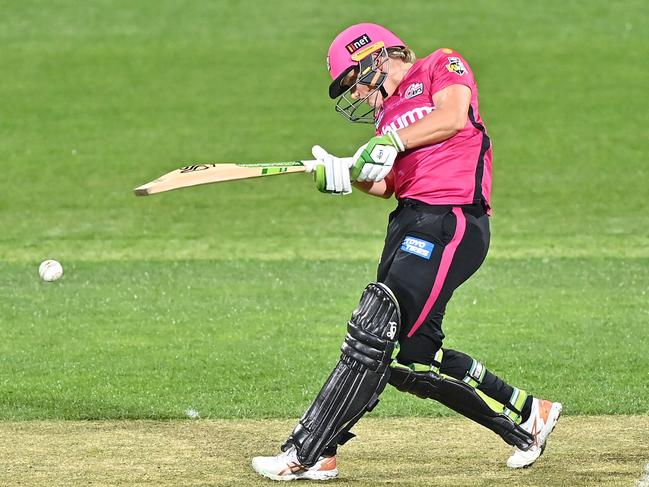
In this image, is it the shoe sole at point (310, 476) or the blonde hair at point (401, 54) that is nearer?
the shoe sole at point (310, 476)

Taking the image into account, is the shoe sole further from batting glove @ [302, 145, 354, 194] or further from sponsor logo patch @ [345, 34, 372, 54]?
sponsor logo patch @ [345, 34, 372, 54]

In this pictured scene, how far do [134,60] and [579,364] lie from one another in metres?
15.6

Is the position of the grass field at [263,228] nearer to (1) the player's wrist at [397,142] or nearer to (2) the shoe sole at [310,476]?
(2) the shoe sole at [310,476]

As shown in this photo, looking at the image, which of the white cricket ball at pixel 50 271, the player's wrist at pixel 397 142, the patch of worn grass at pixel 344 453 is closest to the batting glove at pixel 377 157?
the player's wrist at pixel 397 142

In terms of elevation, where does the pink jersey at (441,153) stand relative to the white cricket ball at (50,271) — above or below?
above

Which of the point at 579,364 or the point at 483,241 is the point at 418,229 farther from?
the point at 579,364

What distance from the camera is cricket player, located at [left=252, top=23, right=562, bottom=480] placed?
6316mm

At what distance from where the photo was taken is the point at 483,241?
21.4ft

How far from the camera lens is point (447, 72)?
6.46m

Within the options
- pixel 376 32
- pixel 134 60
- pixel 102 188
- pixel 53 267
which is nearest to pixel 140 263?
pixel 53 267

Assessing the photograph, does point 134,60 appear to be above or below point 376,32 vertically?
below

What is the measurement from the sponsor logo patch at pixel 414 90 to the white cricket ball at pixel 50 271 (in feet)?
20.4

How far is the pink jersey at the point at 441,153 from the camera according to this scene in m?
6.45

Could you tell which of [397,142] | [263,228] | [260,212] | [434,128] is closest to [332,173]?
[397,142]
